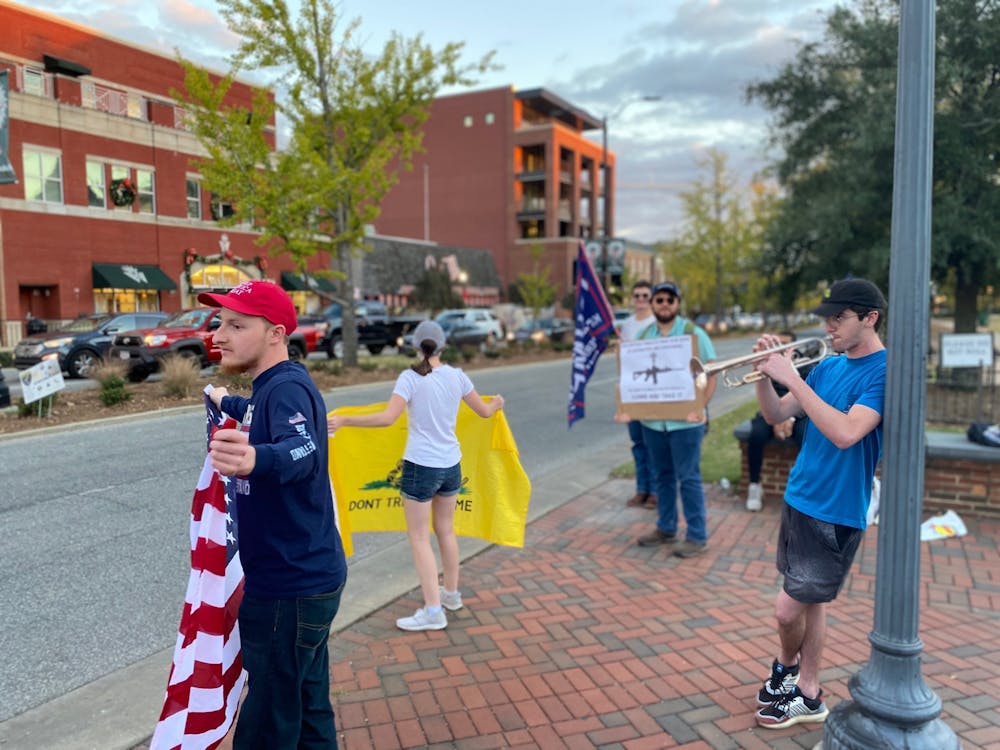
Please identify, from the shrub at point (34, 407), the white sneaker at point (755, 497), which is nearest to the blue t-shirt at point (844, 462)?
the white sneaker at point (755, 497)

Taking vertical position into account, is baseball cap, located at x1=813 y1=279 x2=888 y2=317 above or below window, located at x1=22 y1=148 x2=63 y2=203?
below

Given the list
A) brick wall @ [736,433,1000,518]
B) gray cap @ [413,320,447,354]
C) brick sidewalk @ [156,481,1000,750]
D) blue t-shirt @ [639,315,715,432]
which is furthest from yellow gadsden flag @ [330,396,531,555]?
brick wall @ [736,433,1000,518]

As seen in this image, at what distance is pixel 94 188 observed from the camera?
2773 centimetres

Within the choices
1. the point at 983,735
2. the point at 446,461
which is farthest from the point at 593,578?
the point at 983,735

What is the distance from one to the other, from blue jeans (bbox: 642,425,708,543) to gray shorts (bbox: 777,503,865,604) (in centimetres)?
209

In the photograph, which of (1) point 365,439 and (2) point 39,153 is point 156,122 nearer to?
(2) point 39,153

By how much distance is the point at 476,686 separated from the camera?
3398 millimetres

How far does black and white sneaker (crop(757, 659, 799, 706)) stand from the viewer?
3.12 metres

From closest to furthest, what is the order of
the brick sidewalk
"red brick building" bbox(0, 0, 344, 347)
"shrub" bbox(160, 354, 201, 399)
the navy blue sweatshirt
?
the navy blue sweatshirt → the brick sidewalk → "shrub" bbox(160, 354, 201, 399) → "red brick building" bbox(0, 0, 344, 347)

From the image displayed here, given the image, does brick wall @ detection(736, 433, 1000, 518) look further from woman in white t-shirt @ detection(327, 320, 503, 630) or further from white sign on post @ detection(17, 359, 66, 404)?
white sign on post @ detection(17, 359, 66, 404)

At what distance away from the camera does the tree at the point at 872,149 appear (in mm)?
12070

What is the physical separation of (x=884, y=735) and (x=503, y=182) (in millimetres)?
61620

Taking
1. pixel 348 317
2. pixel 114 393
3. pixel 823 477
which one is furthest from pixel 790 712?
pixel 348 317

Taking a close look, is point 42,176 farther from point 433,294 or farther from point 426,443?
point 426,443
